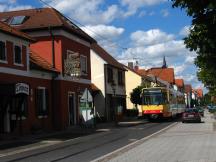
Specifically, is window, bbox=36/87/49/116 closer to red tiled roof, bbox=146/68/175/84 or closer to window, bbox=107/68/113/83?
window, bbox=107/68/113/83

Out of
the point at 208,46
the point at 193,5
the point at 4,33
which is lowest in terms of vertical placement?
the point at 208,46

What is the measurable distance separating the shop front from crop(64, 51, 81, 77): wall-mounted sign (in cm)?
917

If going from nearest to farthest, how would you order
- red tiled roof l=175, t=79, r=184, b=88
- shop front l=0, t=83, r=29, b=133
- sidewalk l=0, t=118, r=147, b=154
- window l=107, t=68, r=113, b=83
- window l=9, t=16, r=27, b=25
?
sidewalk l=0, t=118, r=147, b=154 < shop front l=0, t=83, r=29, b=133 < window l=9, t=16, r=27, b=25 < window l=107, t=68, r=113, b=83 < red tiled roof l=175, t=79, r=184, b=88

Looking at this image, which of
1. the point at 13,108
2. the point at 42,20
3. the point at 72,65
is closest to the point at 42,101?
the point at 72,65

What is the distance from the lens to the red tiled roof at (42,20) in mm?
42125

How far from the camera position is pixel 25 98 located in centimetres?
3441

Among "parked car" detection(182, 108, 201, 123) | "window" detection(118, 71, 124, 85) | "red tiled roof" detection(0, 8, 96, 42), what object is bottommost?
"parked car" detection(182, 108, 201, 123)

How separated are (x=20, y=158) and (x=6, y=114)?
14.3m

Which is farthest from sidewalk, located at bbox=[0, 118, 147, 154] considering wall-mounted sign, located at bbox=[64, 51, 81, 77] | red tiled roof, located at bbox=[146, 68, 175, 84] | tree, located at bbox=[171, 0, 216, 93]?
red tiled roof, located at bbox=[146, 68, 175, 84]

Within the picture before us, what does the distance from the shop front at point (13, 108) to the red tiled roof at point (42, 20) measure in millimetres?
9783

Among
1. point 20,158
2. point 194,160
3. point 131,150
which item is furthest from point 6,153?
point 194,160

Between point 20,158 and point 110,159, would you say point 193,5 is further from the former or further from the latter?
point 20,158

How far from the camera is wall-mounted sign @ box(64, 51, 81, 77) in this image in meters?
42.7

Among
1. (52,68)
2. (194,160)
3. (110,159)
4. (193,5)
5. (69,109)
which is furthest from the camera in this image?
(69,109)
